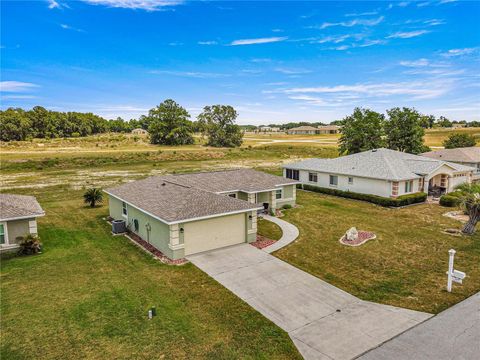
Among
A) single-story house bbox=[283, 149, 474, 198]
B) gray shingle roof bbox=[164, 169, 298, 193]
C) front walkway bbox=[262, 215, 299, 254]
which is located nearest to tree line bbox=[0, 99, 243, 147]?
single-story house bbox=[283, 149, 474, 198]

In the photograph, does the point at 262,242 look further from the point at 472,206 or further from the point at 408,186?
the point at 408,186

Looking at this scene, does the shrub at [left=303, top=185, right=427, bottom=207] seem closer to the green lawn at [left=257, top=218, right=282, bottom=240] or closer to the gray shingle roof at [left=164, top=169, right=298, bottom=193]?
the gray shingle roof at [left=164, top=169, right=298, bottom=193]

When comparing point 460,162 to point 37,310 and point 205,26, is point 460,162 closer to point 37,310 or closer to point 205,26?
point 205,26

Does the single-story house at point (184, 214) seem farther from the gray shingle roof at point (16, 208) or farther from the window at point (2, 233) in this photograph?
the window at point (2, 233)

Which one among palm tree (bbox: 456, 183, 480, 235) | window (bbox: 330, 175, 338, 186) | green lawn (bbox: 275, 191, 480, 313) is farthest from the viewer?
window (bbox: 330, 175, 338, 186)

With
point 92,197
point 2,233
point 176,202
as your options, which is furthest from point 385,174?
point 2,233

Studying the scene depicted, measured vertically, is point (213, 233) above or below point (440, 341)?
above

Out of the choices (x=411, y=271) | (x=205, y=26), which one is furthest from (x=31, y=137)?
(x=411, y=271)
